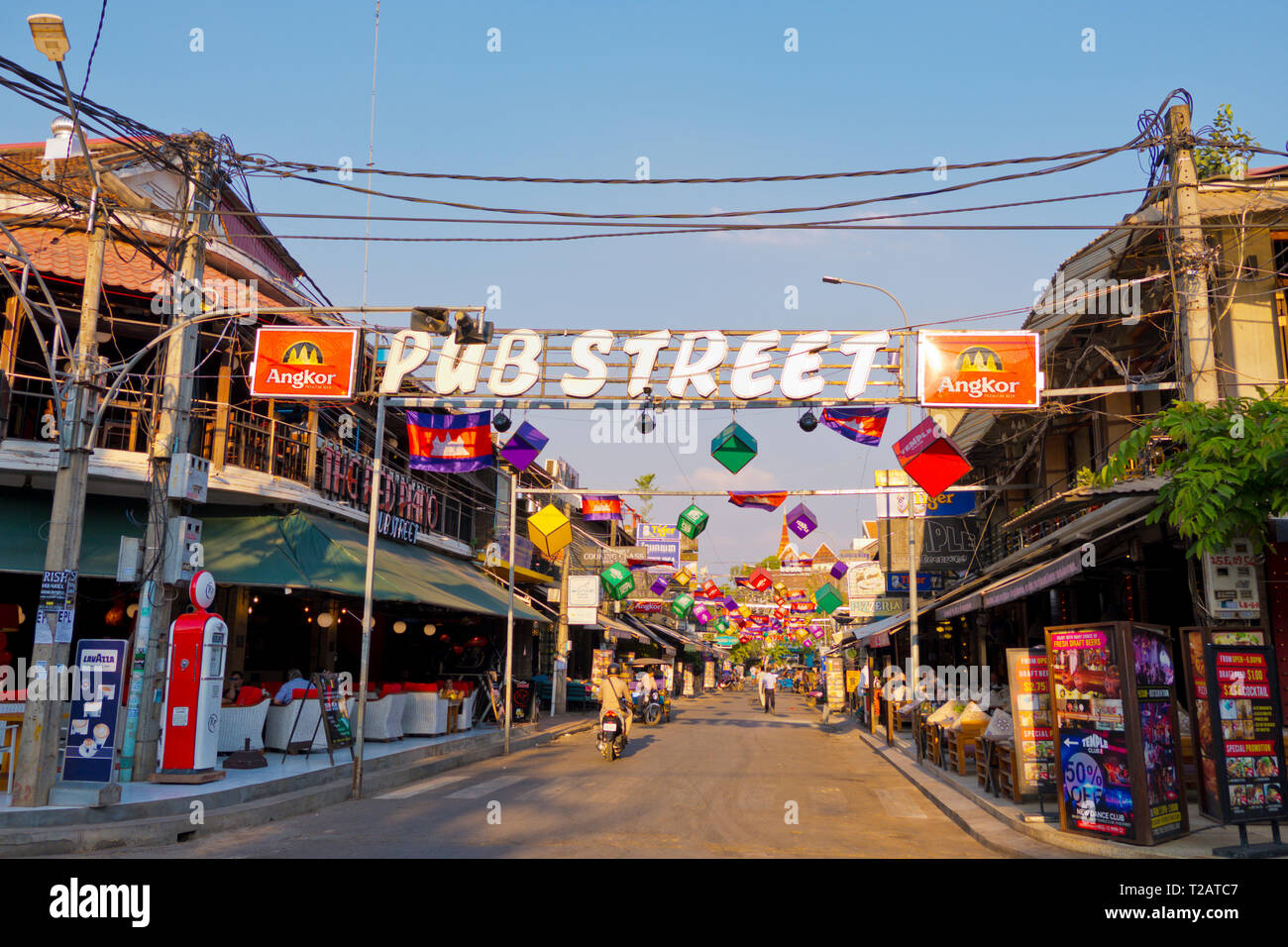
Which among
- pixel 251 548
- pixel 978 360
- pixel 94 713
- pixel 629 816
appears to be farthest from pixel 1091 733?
pixel 251 548

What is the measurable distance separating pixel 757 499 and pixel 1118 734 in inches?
463

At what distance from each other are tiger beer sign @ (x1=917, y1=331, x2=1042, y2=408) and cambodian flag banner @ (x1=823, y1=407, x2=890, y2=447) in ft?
4.35

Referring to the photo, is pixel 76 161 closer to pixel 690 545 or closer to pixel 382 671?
pixel 382 671

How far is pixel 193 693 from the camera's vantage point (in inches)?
512

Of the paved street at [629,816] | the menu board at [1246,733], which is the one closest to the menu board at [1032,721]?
the paved street at [629,816]

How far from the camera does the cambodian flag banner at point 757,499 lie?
20.6 meters

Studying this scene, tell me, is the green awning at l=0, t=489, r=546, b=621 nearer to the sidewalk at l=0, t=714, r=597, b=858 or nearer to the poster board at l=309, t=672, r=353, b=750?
the poster board at l=309, t=672, r=353, b=750

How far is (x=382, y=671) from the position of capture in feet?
94.0

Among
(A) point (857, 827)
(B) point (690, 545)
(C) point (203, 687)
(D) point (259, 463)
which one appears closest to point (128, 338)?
(D) point (259, 463)

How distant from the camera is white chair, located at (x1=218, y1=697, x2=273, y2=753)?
15.7 metres

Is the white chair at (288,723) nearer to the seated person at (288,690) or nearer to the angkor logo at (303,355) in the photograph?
the seated person at (288,690)

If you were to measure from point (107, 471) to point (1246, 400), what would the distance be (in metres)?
17.5

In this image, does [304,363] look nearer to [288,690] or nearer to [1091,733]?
[288,690]
